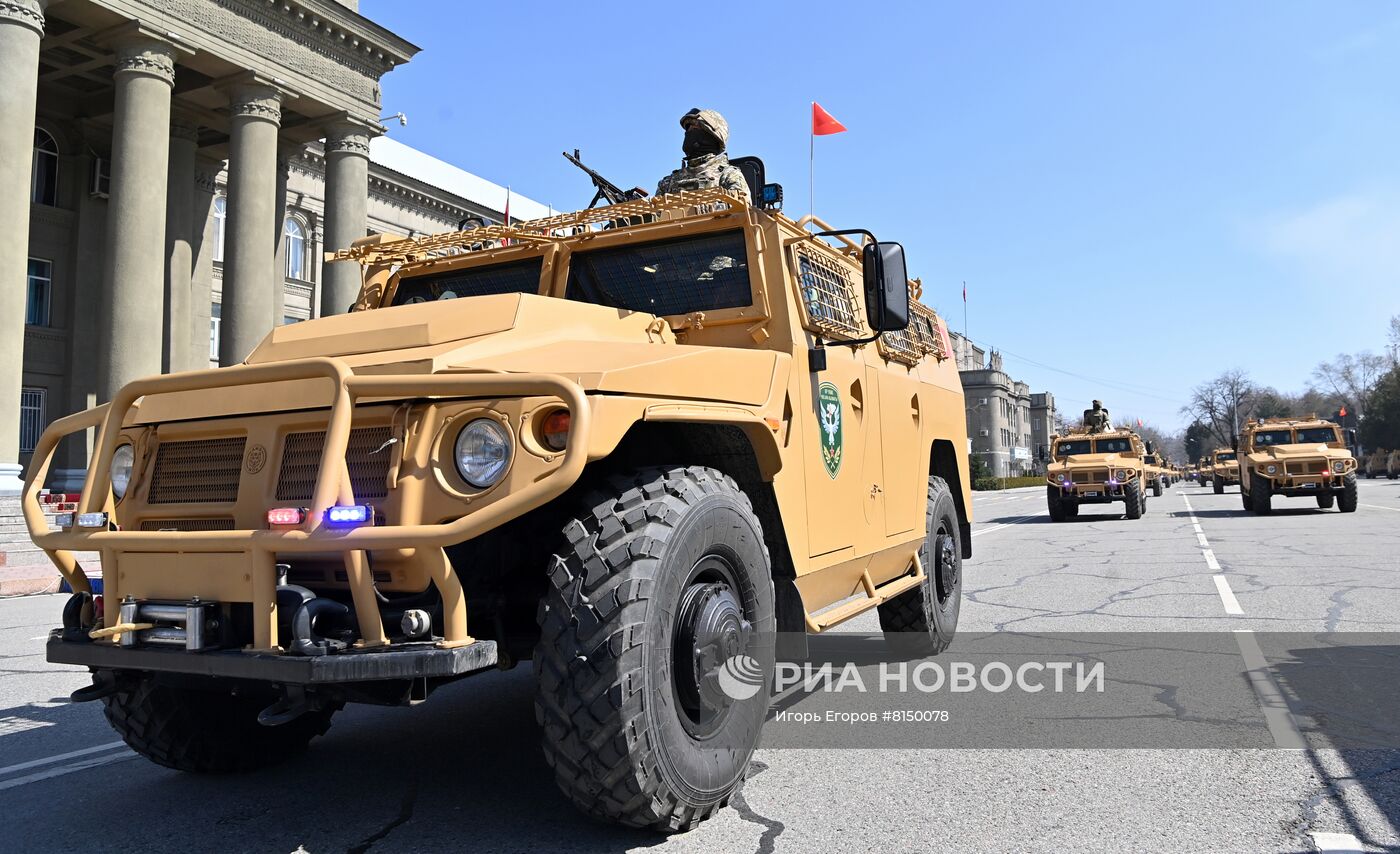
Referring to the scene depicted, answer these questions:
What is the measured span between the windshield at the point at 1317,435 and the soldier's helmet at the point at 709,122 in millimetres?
21539

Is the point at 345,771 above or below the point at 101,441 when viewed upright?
below

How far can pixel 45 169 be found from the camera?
27.5m

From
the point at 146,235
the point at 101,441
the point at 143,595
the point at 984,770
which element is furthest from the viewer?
the point at 146,235

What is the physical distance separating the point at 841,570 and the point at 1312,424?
73.9 ft

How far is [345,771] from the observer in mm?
3918

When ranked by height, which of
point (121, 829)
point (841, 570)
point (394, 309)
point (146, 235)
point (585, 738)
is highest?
point (146, 235)

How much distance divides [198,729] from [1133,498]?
20901 millimetres

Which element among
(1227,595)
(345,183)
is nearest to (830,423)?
(1227,595)

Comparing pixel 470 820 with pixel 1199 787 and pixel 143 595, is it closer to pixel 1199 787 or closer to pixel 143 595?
pixel 143 595

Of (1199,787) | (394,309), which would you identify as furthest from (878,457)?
(394,309)

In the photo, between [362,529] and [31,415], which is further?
[31,415]

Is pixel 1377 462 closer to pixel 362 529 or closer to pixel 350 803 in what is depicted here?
pixel 350 803

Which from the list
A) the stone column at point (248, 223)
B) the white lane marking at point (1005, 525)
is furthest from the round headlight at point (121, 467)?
the stone column at point (248, 223)

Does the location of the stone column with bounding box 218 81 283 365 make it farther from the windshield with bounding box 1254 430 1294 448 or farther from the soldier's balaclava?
the windshield with bounding box 1254 430 1294 448
